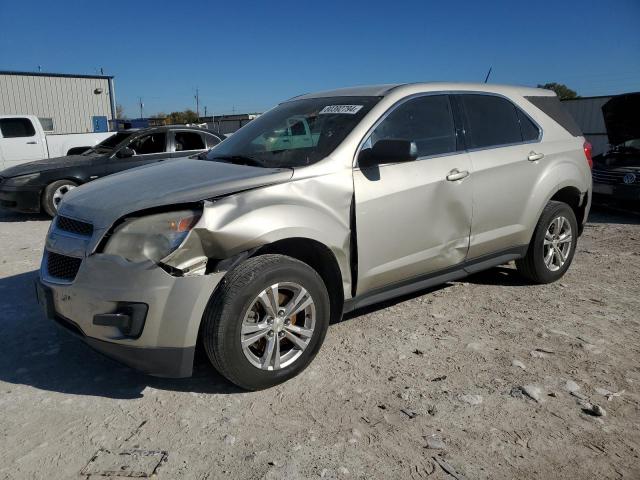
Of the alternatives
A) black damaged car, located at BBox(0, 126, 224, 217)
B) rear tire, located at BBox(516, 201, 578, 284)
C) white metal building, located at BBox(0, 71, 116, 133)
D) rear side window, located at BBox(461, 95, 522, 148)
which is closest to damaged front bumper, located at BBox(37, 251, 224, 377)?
rear side window, located at BBox(461, 95, 522, 148)

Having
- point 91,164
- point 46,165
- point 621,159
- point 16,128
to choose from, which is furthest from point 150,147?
point 621,159

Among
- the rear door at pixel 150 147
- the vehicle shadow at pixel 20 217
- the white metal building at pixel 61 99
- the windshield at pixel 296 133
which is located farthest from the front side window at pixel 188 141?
the white metal building at pixel 61 99

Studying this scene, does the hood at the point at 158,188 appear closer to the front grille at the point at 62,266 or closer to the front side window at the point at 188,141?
the front grille at the point at 62,266

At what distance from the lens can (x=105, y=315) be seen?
2.69 m

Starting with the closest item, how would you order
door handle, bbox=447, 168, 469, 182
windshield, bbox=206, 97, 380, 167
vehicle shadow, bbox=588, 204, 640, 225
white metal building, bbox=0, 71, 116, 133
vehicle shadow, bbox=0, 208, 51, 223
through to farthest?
windshield, bbox=206, 97, 380, 167 < door handle, bbox=447, 168, 469, 182 < vehicle shadow, bbox=588, 204, 640, 225 < vehicle shadow, bbox=0, 208, 51, 223 < white metal building, bbox=0, 71, 116, 133

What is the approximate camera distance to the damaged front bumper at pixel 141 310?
8.67 ft

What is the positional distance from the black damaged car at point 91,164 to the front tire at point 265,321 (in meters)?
6.37

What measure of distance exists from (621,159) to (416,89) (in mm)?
6152

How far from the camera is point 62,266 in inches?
117

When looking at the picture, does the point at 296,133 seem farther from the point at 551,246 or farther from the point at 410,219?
the point at 551,246

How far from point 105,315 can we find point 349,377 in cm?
145

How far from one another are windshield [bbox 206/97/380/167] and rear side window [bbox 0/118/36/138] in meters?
9.83

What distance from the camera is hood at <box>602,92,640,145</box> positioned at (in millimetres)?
7742

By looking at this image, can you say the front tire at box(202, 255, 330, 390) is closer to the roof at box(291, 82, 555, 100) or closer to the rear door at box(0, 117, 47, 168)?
the roof at box(291, 82, 555, 100)
